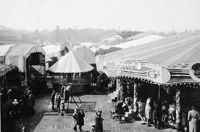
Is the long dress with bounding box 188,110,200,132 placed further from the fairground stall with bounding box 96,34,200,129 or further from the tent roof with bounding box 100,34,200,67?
the tent roof with bounding box 100,34,200,67

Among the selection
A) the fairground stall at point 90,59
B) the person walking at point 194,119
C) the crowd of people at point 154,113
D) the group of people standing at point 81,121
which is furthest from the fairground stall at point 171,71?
the fairground stall at point 90,59

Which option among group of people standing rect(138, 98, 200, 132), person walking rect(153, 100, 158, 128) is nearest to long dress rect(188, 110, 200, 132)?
group of people standing rect(138, 98, 200, 132)

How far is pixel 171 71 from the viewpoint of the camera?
1291 cm

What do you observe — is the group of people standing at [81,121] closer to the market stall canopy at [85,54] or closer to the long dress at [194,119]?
the long dress at [194,119]

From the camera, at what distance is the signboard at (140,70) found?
508 inches

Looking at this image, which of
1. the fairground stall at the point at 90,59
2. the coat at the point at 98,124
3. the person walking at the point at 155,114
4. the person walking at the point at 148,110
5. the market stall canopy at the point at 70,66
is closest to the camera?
the coat at the point at 98,124

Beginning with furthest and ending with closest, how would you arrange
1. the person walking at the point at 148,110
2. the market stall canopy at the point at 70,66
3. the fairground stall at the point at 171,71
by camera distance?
the market stall canopy at the point at 70,66
the person walking at the point at 148,110
the fairground stall at the point at 171,71

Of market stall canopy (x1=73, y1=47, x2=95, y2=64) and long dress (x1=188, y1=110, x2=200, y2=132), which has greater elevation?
market stall canopy (x1=73, y1=47, x2=95, y2=64)

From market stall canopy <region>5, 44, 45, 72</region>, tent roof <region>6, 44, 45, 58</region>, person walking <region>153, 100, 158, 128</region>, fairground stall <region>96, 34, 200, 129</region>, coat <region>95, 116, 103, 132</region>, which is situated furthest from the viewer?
tent roof <region>6, 44, 45, 58</region>

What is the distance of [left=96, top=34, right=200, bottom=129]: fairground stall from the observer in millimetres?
12859

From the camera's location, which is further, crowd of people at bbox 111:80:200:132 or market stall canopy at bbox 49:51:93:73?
market stall canopy at bbox 49:51:93:73

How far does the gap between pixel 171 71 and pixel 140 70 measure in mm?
1888

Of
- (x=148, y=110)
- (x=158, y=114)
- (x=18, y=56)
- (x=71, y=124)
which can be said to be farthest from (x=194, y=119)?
(x=18, y=56)

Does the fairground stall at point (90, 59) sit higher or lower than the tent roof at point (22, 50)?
lower
